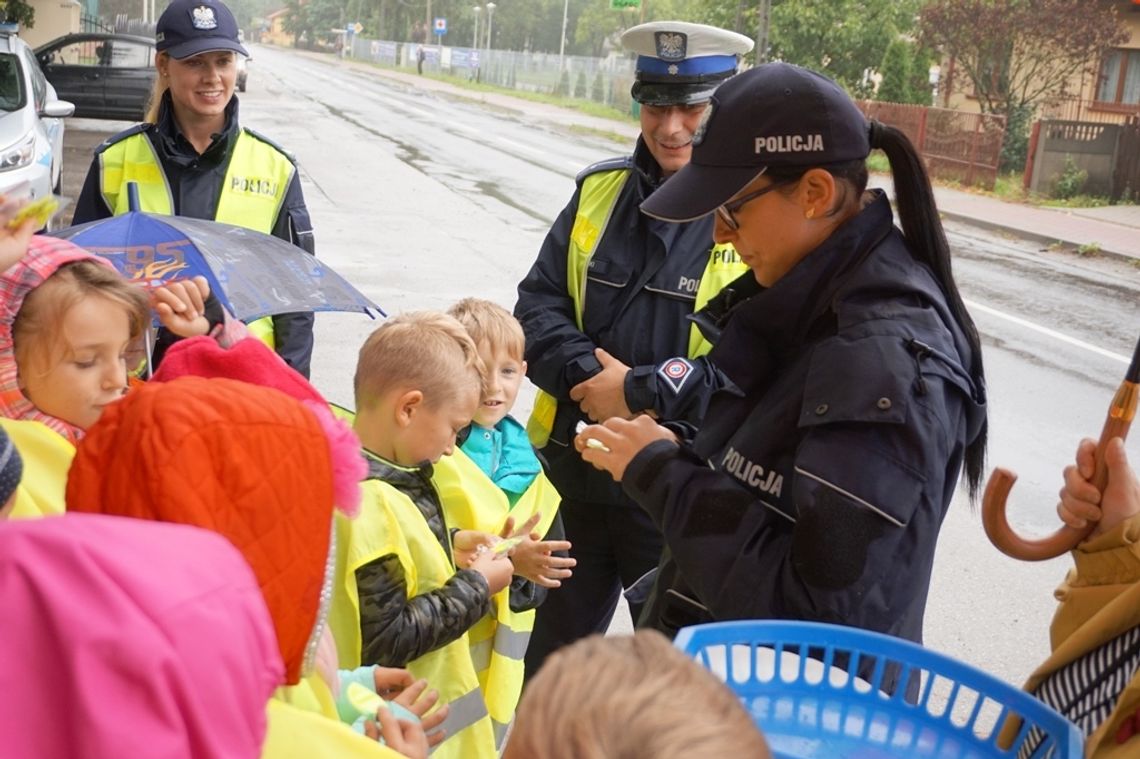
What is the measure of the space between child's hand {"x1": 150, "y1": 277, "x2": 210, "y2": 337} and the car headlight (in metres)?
8.70

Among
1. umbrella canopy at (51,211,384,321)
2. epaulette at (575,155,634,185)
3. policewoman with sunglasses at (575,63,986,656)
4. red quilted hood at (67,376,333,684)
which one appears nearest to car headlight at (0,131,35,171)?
umbrella canopy at (51,211,384,321)

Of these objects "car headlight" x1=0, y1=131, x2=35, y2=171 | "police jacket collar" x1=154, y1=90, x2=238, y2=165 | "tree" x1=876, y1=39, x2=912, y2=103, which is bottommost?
"car headlight" x1=0, y1=131, x2=35, y2=171

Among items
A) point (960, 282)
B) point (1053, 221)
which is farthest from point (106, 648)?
point (1053, 221)

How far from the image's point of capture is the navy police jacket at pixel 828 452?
194 centimetres

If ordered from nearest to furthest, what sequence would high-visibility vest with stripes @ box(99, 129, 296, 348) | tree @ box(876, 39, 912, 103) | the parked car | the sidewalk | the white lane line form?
high-visibility vest with stripes @ box(99, 129, 296, 348) < the white lane line < the sidewalk < the parked car < tree @ box(876, 39, 912, 103)

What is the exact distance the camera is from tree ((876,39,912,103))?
91.5 ft

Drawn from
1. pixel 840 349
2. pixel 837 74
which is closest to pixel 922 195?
pixel 840 349

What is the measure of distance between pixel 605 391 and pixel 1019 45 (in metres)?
25.0

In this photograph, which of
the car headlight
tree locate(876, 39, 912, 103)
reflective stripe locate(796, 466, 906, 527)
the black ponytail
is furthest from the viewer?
tree locate(876, 39, 912, 103)

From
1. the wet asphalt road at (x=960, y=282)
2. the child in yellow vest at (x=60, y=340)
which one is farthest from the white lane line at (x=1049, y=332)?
the child in yellow vest at (x=60, y=340)

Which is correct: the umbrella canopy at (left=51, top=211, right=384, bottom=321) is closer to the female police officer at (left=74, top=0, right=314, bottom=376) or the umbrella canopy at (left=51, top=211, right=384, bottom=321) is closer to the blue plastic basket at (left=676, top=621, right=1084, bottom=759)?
the female police officer at (left=74, top=0, right=314, bottom=376)

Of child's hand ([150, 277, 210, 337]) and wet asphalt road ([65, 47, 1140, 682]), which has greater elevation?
child's hand ([150, 277, 210, 337])

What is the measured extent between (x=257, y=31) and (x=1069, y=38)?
146m

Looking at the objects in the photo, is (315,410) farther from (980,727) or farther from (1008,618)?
(1008,618)
